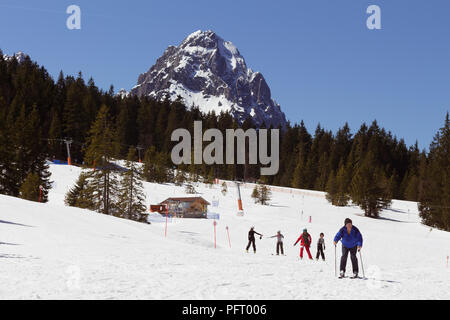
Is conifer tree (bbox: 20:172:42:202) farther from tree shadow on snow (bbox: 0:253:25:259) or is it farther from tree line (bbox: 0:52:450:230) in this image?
tree shadow on snow (bbox: 0:253:25:259)

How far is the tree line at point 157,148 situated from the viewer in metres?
43.2

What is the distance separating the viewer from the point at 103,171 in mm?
36188

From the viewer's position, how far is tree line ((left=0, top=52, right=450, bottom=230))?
4316 centimetres

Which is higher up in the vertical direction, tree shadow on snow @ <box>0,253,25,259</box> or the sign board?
tree shadow on snow @ <box>0,253,25,259</box>

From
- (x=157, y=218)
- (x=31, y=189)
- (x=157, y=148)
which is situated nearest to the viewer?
(x=31, y=189)

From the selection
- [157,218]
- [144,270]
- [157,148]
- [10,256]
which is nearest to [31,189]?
[157,218]

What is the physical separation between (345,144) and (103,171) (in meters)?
95.0

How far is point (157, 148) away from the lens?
107688 mm

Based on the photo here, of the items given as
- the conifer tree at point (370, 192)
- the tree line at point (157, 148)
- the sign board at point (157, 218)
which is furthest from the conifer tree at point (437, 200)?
the sign board at point (157, 218)

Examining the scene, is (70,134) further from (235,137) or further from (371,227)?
(371,227)

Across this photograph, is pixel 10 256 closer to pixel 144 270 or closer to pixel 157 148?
pixel 144 270

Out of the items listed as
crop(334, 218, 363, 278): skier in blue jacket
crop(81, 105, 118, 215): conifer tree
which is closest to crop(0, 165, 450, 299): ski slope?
crop(334, 218, 363, 278): skier in blue jacket
